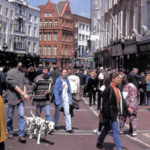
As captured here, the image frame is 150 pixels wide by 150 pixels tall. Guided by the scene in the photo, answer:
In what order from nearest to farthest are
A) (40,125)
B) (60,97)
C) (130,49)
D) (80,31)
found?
(40,125)
(60,97)
(130,49)
(80,31)

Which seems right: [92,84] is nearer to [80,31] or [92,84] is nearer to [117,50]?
[117,50]

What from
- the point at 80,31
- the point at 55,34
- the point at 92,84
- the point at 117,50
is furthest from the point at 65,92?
the point at 80,31

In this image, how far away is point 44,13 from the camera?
9456cm

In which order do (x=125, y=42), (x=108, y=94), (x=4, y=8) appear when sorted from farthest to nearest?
(x=4, y=8) → (x=125, y=42) → (x=108, y=94)

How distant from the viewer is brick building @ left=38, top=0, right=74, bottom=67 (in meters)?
92.4

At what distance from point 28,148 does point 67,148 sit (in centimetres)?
85

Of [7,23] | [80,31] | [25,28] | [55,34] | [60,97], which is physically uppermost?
[80,31]

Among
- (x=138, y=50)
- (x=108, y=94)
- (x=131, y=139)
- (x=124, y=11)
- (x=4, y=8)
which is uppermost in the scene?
(x=4, y=8)

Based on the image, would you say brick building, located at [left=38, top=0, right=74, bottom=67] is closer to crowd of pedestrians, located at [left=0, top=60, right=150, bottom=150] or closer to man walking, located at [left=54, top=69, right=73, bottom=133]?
man walking, located at [left=54, top=69, right=73, bottom=133]

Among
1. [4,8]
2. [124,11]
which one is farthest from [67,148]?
[4,8]

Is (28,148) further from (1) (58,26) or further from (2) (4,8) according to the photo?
(1) (58,26)

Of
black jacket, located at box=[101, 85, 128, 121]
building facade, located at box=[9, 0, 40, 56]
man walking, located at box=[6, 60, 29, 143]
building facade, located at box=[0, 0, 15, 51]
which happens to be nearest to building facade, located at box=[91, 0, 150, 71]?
building facade, located at box=[0, 0, 15, 51]

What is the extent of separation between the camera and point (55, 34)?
93125mm

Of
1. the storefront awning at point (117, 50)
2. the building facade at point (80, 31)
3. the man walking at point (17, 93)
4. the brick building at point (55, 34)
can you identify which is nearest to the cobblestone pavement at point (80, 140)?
the man walking at point (17, 93)
